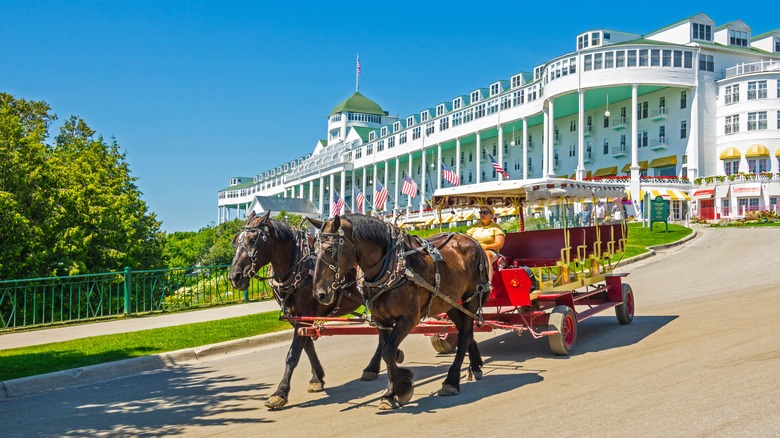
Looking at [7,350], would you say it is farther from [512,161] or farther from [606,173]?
[512,161]

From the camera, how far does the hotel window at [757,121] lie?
4950 cm

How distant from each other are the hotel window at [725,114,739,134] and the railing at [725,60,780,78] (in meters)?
3.51

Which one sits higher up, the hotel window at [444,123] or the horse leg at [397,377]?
the hotel window at [444,123]

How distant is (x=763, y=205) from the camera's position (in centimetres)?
4706

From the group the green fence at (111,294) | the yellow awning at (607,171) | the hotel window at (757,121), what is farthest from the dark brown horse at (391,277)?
the yellow awning at (607,171)

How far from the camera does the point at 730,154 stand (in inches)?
1969

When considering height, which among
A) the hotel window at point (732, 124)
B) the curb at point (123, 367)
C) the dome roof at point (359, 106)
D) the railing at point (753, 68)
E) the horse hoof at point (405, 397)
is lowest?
the curb at point (123, 367)

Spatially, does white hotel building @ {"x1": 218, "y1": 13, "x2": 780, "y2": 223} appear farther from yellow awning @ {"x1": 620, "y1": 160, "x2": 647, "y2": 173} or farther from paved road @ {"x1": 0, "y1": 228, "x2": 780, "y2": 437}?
paved road @ {"x1": 0, "y1": 228, "x2": 780, "y2": 437}

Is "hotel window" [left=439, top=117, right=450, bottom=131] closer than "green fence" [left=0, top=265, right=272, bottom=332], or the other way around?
"green fence" [left=0, top=265, right=272, bottom=332]

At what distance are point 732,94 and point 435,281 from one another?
172 ft

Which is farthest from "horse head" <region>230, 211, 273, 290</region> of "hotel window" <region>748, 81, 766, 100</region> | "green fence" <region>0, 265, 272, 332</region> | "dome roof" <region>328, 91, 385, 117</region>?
"dome roof" <region>328, 91, 385, 117</region>

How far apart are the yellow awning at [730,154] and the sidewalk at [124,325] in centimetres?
4396

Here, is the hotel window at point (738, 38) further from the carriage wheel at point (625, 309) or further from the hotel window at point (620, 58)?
the carriage wheel at point (625, 309)

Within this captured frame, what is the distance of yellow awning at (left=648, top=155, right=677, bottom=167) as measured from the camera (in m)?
52.7
